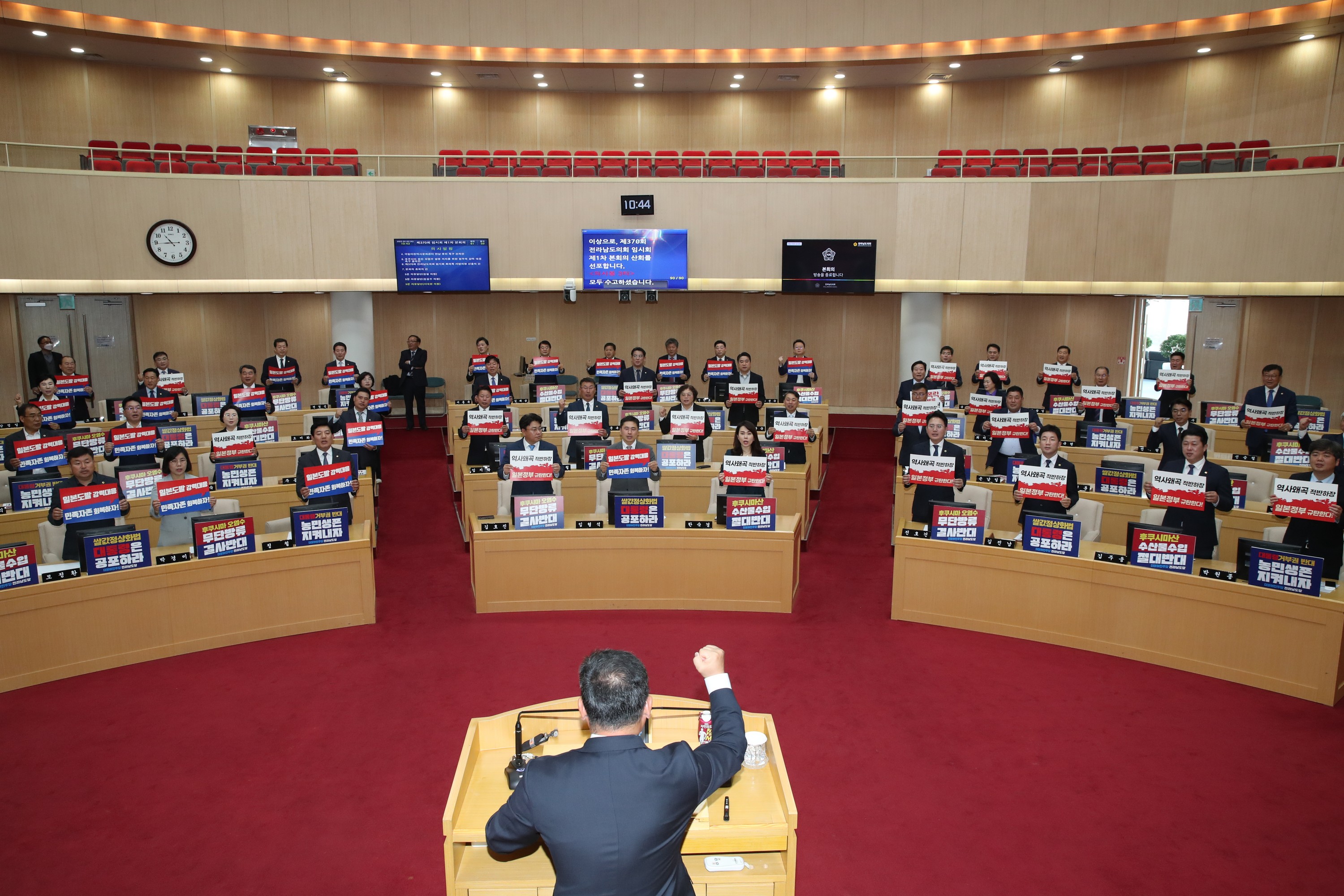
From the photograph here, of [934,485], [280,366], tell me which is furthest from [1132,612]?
[280,366]

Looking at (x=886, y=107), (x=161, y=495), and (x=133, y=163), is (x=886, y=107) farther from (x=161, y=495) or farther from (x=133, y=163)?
(x=161, y=495)

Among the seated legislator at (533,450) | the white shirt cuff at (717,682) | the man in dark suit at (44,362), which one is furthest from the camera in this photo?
the man in dark suit at (44,362)

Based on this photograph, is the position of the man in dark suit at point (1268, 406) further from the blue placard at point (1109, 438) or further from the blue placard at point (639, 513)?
the blue placard at point (639, 513)

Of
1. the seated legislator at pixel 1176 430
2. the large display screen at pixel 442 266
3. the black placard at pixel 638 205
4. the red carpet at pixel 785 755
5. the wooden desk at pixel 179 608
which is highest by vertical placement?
the black placard at pixel 638 205

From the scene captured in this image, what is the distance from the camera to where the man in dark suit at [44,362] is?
1200 cm

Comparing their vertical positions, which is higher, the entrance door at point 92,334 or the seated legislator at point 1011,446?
the entrance door at point 92,334

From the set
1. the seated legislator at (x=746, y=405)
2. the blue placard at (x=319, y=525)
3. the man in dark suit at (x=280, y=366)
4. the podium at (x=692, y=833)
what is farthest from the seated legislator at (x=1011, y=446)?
the man in dark suit at (x=280, y=366)

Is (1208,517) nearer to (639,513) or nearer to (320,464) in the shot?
(639,513)

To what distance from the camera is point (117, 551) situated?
6383mm

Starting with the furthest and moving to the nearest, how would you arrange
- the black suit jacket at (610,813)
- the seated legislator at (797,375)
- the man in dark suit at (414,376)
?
the man in dark suit at (414,376) → the seated legislator at (797,375) → the black suit jacket at (610,813)

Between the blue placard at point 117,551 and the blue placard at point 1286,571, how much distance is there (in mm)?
7835

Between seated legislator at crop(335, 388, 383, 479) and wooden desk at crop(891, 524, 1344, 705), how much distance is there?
5.49m

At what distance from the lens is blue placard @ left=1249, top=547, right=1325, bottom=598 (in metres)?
5.84

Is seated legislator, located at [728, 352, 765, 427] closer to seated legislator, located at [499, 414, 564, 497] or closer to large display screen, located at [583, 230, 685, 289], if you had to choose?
seated legislator, located at [499, 414, 564, 497]
